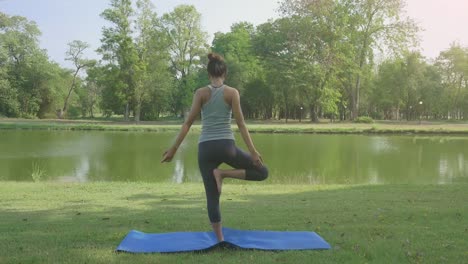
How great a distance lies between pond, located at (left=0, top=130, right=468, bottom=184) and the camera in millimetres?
16609

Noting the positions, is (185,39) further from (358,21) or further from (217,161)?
(217,161)

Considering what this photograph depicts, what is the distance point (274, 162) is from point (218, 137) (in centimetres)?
1629

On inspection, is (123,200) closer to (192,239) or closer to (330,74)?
(192,239)

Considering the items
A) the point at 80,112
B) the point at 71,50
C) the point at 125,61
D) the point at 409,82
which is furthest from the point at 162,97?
the point at 409,82

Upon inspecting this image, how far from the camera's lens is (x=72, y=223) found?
19.9 ft

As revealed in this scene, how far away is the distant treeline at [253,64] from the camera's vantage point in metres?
53.5

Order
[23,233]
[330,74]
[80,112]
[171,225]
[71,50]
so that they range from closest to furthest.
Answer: [23,233] < [171,225] < [330,74] < [71,50] < [80,112]

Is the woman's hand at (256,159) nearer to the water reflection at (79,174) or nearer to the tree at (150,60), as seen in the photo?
the water reflection at (79,174)

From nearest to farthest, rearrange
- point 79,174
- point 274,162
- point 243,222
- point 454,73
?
point 243,222, point 79,174, point 274,162, point 454,73

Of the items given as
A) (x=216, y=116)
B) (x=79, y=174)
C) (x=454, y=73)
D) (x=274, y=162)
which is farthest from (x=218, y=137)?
(x=454, y=73)

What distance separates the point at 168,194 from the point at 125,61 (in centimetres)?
4820

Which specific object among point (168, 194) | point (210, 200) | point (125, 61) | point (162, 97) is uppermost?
point (125, 61)

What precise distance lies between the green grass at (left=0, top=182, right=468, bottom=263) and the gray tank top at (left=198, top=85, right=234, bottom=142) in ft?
3.94

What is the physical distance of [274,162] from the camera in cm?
2078
